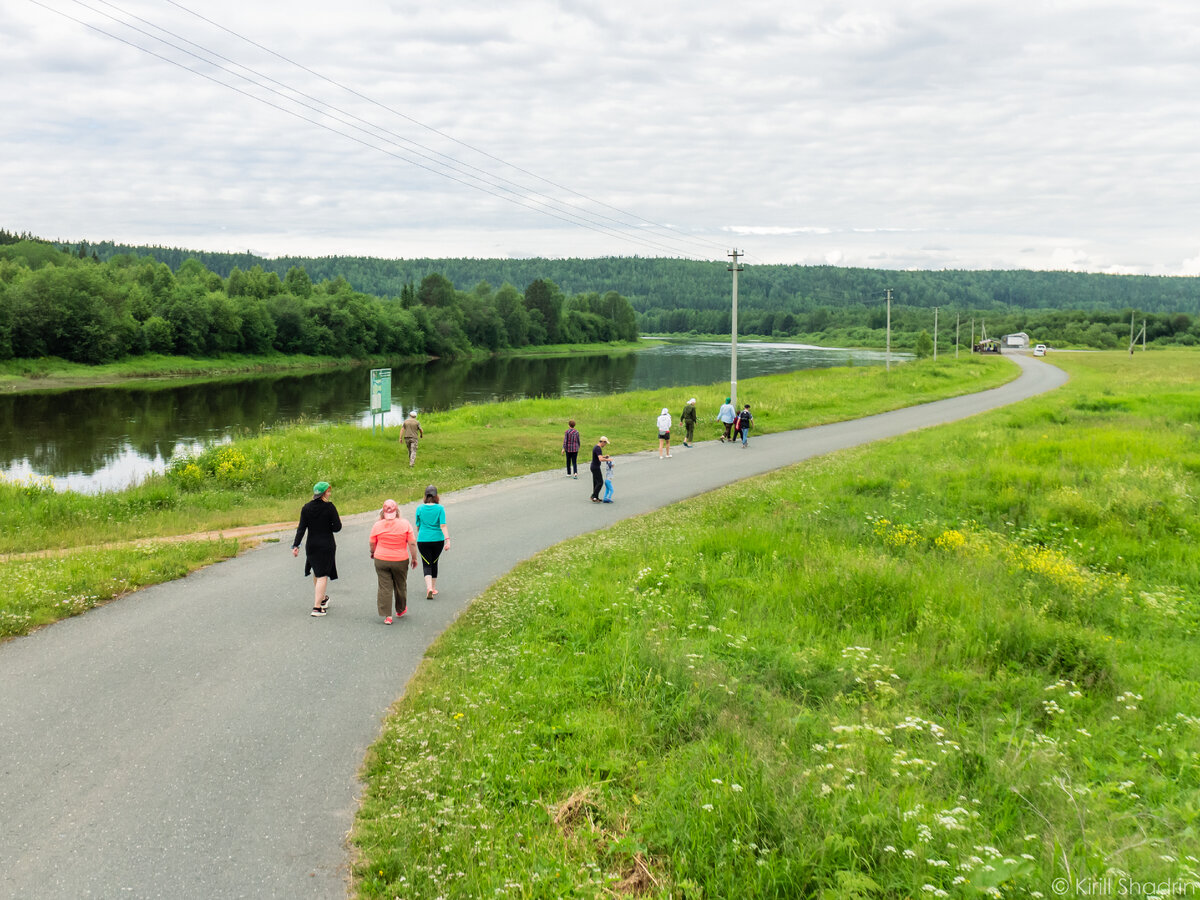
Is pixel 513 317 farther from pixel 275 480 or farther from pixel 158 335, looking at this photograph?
pixel 275 480

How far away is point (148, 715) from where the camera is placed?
7.64 m

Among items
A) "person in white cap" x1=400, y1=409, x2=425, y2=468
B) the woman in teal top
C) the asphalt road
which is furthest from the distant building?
the woman in teal top

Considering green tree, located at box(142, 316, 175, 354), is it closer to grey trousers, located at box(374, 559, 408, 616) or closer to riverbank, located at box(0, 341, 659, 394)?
riverbank, located at box(0, 341, 659, 394)

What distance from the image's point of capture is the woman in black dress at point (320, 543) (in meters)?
10.9

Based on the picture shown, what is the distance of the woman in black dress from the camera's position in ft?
35.7

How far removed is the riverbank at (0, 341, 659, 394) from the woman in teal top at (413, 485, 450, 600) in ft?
224

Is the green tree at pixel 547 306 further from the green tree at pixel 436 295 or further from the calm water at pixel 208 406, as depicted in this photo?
the calm water at pixel 208 406

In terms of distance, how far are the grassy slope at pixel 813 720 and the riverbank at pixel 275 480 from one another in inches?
238

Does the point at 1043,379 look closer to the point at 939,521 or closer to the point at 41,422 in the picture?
the point at 939,521

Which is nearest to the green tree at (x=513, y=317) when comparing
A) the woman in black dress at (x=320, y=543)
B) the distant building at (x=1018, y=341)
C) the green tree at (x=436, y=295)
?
the green tree at (x=436, y=295)

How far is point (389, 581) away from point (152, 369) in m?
83.6

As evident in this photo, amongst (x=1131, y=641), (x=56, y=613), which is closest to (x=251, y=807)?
(x=56, y=613)

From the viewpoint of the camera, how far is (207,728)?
24.4ft

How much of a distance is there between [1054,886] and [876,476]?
618 inches
